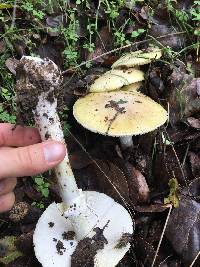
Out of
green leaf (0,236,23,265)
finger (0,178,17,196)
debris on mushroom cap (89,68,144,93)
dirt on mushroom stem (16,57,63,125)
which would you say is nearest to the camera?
dirt on mushroom stem (16,57,63,125)

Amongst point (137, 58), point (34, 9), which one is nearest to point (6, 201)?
point (137, 58)

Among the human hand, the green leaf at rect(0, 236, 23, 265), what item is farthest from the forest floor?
the human hand

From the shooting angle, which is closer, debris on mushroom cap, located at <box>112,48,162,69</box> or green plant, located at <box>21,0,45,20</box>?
debris on mushroom cap, located at <box>112,48,162,69</box>

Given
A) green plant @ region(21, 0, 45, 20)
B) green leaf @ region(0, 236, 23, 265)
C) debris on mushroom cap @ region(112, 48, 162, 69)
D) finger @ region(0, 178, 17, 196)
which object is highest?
green plant @ region(21, 0, 45, 20)

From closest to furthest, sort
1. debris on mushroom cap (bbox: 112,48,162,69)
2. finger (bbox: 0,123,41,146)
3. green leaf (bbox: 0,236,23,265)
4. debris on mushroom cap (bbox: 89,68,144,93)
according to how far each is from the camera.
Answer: finger (bbox: 0,123,41,146)
green leaf (bbox: 0,236,23,265)
debris on mushroom cap (bbox: 89,68,144,93)
debris on mushroom cap (bbox: 112,48,162,69)

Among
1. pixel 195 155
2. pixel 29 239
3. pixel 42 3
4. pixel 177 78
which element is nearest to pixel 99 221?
pixel 29 239

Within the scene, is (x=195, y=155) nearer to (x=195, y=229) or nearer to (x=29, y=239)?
(x=195, y=229)

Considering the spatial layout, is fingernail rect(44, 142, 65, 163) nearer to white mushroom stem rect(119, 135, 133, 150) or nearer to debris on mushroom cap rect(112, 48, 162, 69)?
white mushroom stem rect(119, 135, 133, 150)

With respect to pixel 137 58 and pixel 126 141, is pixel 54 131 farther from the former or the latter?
pixel 137 58
